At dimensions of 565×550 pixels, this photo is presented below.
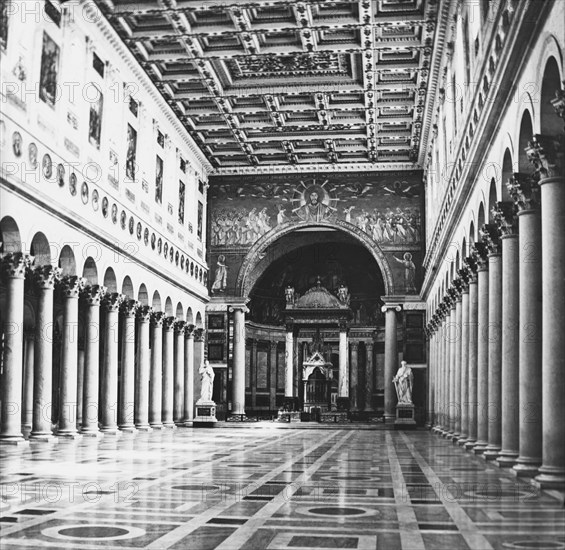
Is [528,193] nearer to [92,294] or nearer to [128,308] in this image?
[92,294]

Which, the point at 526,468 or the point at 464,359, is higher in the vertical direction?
the point at 464,359

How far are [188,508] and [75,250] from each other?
18547 millimetres

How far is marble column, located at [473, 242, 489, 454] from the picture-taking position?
797 inches

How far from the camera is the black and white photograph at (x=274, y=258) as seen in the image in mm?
10781

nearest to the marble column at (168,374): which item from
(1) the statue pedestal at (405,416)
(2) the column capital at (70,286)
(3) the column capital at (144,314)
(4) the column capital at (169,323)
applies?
(4) the column capital at (169,323)

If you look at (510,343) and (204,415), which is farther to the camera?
(204,415)

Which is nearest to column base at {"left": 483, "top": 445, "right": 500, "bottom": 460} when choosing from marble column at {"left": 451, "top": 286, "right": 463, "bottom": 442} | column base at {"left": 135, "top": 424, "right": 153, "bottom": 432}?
marble column at {"left": 451, "top": 286, "right": 463, "bottom": 442}

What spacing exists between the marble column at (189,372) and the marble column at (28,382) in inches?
360

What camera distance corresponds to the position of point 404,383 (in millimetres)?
39188

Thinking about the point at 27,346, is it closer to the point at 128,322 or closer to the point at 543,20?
the point at 128,322

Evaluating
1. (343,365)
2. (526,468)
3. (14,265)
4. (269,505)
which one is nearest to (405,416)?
(343,365)

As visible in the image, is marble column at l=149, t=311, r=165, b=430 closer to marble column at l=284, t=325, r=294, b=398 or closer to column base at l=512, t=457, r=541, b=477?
marble column at l=284, t=325, r=294, b=398

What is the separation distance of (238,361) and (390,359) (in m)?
7.46

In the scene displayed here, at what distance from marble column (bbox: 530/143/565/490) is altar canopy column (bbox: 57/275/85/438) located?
1666cm
